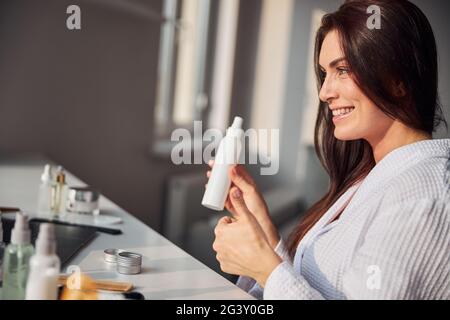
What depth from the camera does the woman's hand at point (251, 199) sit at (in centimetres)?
96

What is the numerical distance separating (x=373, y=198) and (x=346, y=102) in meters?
0.23

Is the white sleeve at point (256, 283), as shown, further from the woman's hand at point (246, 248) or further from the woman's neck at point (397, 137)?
the woman's neck at point (397, 137)

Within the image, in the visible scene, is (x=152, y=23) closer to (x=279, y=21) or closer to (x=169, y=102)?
(x=169, y=102)

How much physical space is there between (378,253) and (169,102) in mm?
2090

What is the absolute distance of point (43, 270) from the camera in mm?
687

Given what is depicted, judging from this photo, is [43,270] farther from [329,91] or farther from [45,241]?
[329,91]

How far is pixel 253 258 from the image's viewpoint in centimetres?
85

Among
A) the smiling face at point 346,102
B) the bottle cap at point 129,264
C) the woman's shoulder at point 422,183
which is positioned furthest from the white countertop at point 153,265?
the smiling face at point 346,102

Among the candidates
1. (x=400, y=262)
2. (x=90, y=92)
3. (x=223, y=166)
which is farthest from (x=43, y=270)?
(x=90, y=92)

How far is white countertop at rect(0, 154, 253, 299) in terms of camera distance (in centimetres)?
84

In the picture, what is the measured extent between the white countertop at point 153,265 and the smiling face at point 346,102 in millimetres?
384

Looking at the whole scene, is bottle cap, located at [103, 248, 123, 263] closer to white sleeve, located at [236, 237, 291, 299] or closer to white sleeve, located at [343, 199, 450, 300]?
white sleeve, located at [236, 237, 291, 299]

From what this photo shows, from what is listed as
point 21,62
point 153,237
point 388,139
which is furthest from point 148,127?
point 388,139

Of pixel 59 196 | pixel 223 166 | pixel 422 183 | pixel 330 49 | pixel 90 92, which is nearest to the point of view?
pixel 422 183
